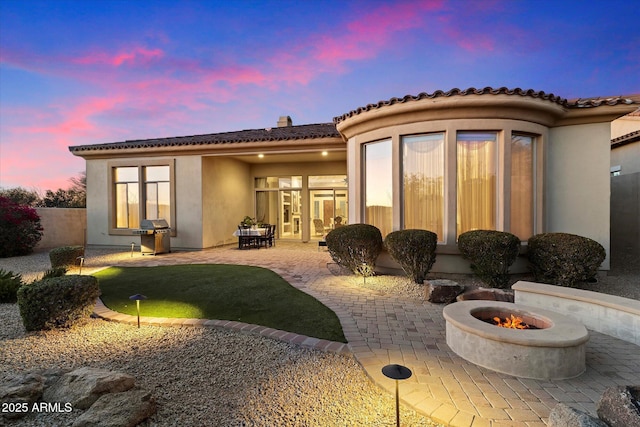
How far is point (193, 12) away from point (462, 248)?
10976mm

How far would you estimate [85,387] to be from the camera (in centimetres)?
235

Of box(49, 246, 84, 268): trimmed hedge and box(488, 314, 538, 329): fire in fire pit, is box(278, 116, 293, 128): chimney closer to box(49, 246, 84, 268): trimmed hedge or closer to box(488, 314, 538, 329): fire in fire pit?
box(49, 246, 84, 268): trimmed hedge

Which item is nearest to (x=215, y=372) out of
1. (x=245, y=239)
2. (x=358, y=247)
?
(x=358, y=247)

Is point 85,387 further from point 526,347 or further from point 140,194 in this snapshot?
point 140,194

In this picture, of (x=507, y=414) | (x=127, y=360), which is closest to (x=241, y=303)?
(x=127, y=360)

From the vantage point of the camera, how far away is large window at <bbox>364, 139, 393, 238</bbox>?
307 inches

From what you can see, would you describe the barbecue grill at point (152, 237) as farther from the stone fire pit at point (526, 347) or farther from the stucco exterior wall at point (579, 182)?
the stucco exterior wall at point (579, 182)

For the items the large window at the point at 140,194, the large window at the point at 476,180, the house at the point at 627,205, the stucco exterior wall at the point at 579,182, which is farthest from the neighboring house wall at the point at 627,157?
the large window at the point at 140,194

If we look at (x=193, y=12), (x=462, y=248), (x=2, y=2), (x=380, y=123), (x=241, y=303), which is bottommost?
(x=241, y=303)

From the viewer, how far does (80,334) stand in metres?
4.01

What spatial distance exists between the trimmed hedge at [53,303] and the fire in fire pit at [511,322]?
571 cm

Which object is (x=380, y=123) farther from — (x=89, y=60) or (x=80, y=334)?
(x=89, y=60)

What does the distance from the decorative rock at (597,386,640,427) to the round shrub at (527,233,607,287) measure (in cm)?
466

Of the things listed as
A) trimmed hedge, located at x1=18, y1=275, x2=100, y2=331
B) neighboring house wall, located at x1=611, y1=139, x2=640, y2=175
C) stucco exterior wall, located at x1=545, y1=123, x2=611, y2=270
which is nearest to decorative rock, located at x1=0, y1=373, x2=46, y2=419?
trimmed hedge, located at x1=18, y1=275, x2=100, y2=331
